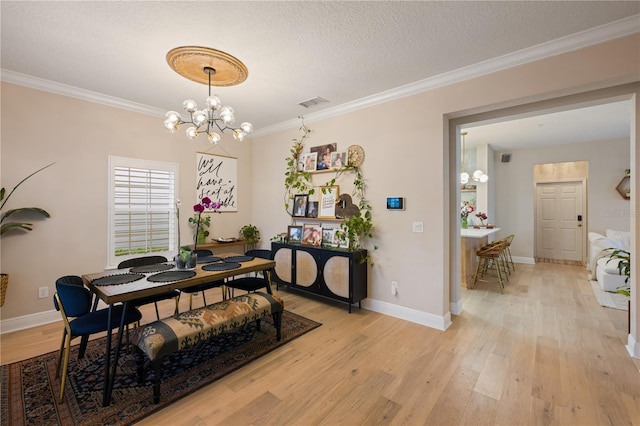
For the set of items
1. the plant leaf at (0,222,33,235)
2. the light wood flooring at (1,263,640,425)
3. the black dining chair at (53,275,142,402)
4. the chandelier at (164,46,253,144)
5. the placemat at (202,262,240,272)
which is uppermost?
the chandelier at (164,46,253,144)

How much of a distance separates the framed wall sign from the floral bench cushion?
244 centimetres

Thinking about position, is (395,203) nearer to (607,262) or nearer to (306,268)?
(306,268)

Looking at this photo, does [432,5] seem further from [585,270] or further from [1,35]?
[585,270]

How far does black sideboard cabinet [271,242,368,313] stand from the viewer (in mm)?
3479

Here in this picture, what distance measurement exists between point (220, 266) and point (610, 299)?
5329 mm

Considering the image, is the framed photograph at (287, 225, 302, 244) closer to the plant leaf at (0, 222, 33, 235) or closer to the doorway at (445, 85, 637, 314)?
the doorway at (445, 85, 637, 314)

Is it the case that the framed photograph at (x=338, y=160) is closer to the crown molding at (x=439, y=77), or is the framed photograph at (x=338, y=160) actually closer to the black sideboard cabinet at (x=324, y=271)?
the crown molding at (x=439, y=77)

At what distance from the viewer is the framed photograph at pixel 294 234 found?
437 centimetres

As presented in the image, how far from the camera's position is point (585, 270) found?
5684 millimetres

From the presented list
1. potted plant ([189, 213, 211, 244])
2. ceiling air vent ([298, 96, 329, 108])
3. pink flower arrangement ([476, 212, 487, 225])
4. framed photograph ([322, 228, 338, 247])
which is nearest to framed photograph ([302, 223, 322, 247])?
framed photograph ([322, 228, 338, 247])

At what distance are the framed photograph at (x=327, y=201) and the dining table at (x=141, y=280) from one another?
1295 millimetres

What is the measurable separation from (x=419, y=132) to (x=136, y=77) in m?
3.22

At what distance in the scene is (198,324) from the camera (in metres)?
2.24

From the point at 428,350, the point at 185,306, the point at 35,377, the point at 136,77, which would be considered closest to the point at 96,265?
the point at 185,306
